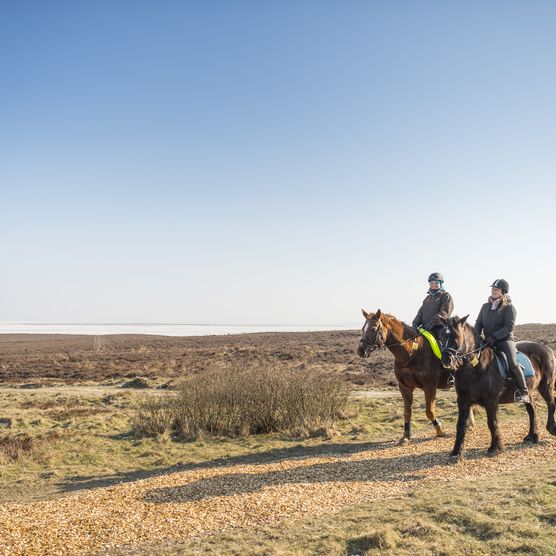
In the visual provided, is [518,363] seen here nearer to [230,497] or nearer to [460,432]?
[460,432]

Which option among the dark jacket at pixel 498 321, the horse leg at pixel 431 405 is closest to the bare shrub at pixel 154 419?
the horse leg at pixel 431 405

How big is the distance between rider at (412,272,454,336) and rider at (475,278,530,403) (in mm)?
1079

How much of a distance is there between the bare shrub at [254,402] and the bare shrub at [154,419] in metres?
0.37

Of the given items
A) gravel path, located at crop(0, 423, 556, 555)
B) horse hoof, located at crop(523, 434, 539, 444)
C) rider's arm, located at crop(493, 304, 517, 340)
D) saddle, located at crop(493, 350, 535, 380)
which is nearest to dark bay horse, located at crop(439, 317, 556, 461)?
saddle, located at crop(493, 350, 535, 380)

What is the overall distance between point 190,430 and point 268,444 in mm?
2891

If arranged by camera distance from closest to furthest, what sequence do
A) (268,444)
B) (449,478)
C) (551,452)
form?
1. (449,478)
2. (551,452)
3. (268,444)

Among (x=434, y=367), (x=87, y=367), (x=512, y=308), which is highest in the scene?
(x=512, y=308)

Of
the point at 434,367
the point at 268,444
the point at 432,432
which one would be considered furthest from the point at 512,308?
the point at 268,444

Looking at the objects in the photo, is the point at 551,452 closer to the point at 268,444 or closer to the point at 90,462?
the point at 268,444

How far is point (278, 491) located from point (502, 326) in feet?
18.4

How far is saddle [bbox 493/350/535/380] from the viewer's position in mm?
9852

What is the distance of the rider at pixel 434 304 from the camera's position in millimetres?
11438

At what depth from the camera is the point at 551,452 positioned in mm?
9562

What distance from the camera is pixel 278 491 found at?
311 inches
